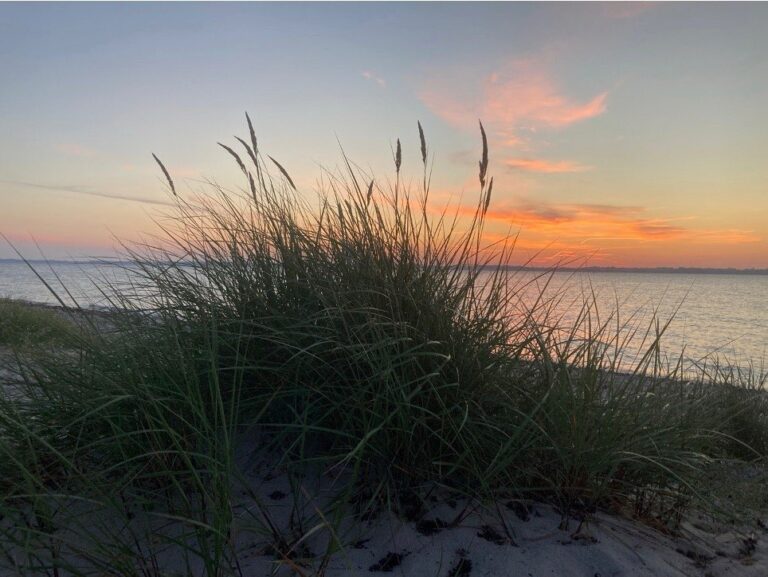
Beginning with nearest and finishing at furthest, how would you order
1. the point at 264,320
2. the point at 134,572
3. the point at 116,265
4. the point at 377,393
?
the point at 134,572, the point at 377,393, the point at 264,320, the point at 116,265

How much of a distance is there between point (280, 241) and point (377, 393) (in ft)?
3.37

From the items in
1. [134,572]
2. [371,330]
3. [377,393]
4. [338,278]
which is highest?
[338,278]

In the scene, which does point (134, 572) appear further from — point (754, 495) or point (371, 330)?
point (754, 495)

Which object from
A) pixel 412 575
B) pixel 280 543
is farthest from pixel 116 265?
pixel 412 575

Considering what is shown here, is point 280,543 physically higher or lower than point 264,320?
lower

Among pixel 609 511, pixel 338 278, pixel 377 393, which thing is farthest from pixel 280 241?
pixel 609 511

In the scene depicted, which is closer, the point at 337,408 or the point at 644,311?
the point at 337,408

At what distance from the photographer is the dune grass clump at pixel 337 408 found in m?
1.91

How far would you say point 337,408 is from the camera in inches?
83.8

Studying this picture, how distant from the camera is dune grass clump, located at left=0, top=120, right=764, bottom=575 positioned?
191cm

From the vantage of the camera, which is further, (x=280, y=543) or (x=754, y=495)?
(x=754, y=495)

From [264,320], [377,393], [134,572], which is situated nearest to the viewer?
[134,572]

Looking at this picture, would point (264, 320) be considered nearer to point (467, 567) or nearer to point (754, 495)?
point (467, 567)

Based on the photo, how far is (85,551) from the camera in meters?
1.71
